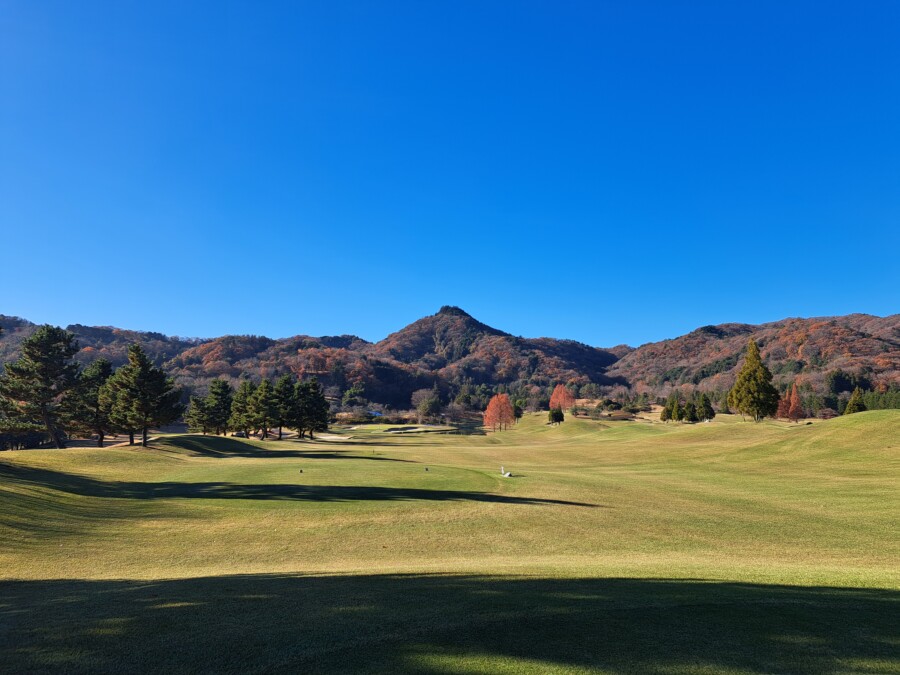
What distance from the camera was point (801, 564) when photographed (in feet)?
38.5

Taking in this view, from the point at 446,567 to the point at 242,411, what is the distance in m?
64.2

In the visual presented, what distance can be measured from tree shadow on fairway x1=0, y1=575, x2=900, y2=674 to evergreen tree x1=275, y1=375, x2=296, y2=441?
2374 inches

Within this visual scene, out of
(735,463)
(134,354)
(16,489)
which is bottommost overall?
(735,463)

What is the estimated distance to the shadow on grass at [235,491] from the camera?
66.9ft

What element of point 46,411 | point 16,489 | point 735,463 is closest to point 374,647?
point 16,489

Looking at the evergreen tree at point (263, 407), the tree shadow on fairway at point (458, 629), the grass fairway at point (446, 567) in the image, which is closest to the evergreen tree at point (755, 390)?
the grass fairway at point (446, 567)

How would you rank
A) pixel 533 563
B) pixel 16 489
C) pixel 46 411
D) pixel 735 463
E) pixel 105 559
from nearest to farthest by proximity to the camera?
1. pixel 533 563
2. pixel 105 559
3. pixel 16 489
4. pixel 735 463
5. pixel 46 411

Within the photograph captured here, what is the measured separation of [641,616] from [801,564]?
28.1ft

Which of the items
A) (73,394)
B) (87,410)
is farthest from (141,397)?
(87,410)

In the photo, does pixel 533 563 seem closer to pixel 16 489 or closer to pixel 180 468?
pixel 16 489

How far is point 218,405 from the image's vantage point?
6706 cm

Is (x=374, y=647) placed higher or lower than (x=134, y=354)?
lower

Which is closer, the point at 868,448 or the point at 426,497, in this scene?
the point at 426,497

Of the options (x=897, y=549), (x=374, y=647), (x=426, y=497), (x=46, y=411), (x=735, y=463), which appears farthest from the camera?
(x=46, y=411)
